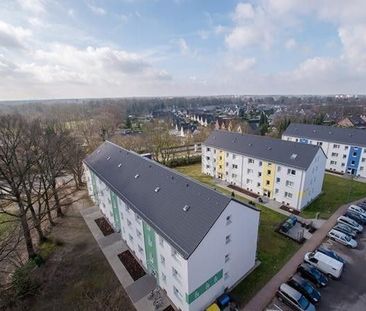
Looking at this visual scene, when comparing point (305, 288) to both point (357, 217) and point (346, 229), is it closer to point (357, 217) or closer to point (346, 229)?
point (346, 229)

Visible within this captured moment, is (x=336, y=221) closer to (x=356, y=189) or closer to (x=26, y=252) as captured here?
(x=356, y=189)

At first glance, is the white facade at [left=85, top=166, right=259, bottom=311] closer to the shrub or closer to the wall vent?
the wall vent

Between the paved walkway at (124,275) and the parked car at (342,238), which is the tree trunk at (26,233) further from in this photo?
the parked car at (342,238)

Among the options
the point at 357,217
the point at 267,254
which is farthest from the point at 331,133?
the point at 267,254

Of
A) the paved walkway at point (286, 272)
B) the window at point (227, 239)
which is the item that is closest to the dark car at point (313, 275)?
the paved walkway at point (286, 272)

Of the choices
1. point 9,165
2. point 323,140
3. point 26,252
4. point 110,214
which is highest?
point 9,165

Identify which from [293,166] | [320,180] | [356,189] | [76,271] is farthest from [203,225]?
[356,189]

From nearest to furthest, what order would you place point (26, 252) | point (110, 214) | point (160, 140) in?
point (26, 252) → point (110, 214) → point (160, 140)
